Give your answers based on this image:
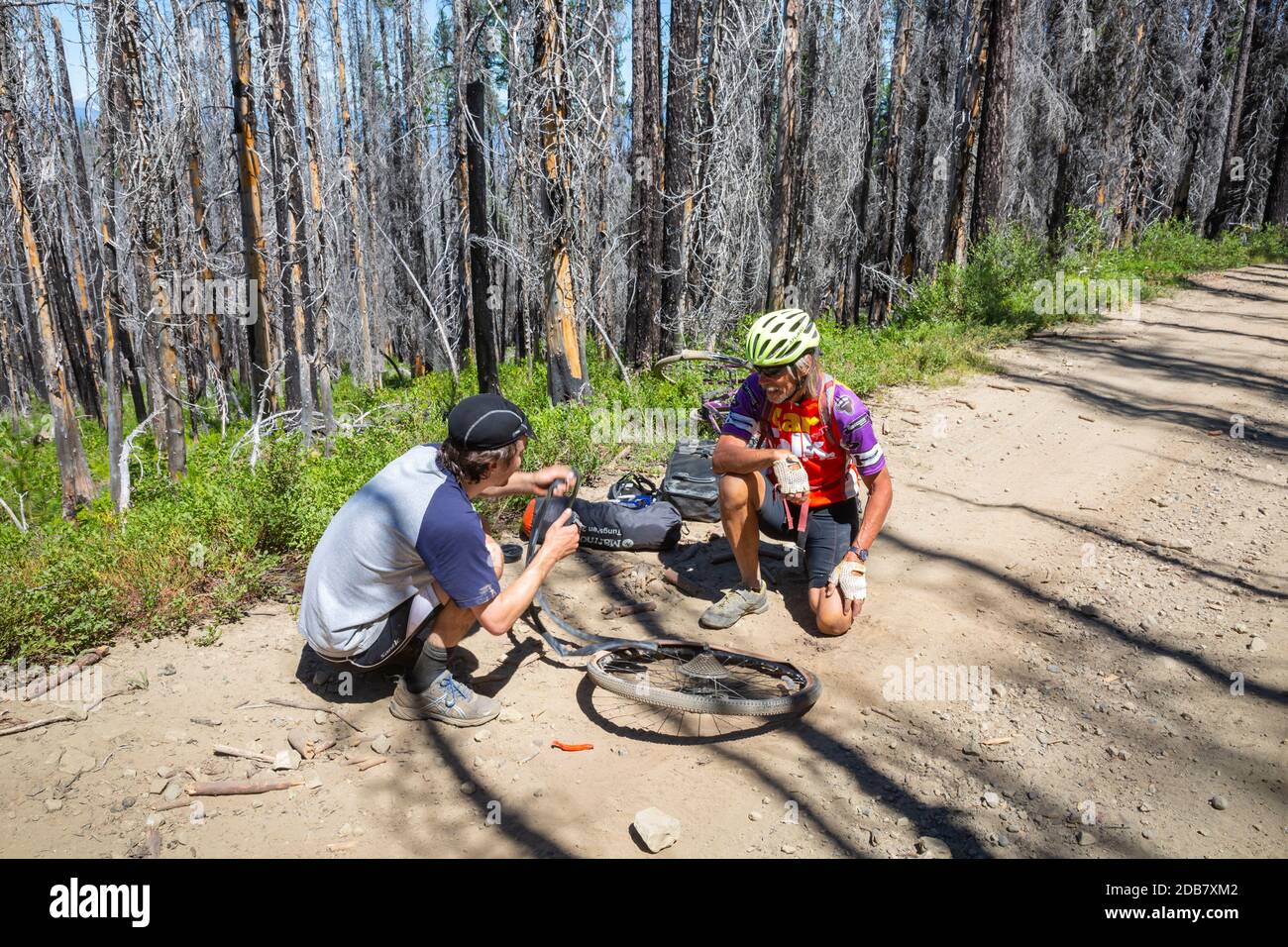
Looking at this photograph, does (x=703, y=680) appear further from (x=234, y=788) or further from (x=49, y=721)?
(x=49, y=721)

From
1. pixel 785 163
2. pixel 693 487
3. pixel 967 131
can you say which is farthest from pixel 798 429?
pixel 967 131

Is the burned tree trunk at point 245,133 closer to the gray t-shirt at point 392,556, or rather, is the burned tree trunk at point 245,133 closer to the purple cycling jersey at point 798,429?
the gray t-shirt at point 392,556

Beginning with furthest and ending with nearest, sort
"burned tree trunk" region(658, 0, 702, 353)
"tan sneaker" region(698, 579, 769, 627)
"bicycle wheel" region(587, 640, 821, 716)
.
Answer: "burned tree trunk" region(658, 0, 702, 353) < "tan sneaker" region(698, 579, 769, 627) < "bicycle wheel" region(587, 640, 821, 716)

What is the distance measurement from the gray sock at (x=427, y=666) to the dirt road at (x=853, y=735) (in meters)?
0.19

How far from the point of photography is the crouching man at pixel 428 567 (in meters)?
2.88

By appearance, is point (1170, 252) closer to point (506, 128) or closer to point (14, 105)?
point (506, 128)

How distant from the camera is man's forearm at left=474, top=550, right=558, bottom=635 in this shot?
294 cm

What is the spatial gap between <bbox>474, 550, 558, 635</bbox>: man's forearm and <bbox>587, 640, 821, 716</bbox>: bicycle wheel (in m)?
0.56

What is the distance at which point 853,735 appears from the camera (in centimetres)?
320

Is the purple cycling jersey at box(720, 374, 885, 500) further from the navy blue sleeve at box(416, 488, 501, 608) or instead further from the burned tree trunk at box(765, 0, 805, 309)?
the burned tree trunk at box(765, 0, 805, 309)

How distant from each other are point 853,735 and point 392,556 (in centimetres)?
205

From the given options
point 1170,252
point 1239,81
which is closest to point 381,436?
point 1170,252

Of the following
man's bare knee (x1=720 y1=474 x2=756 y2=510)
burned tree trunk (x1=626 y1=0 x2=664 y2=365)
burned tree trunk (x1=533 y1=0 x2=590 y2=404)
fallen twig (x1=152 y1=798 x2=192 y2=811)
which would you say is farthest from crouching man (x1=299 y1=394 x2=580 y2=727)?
burned tree trunk (x1=626 y1=0 x2=664 y2=365)

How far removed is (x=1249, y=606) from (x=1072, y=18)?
16839 mm
